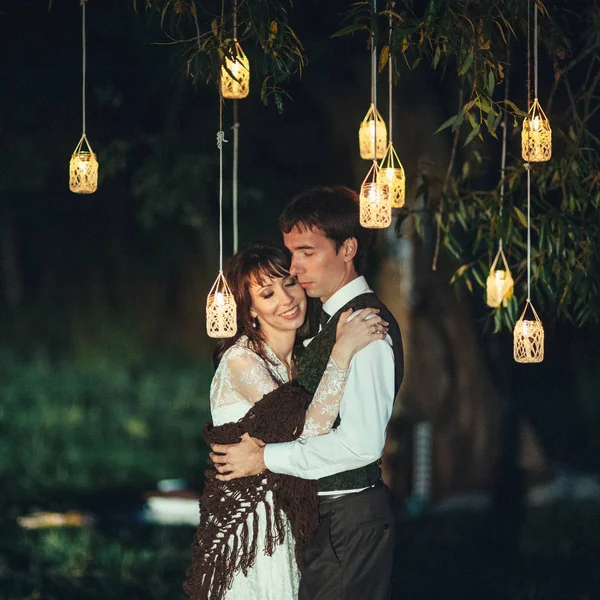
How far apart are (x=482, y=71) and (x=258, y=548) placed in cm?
152

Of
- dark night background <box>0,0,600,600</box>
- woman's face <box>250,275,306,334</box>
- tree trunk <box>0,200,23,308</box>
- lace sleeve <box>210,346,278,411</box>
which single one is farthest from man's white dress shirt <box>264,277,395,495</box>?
tree trunk <box>0,200,23,308</box>

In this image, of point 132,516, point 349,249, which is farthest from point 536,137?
point 132,516

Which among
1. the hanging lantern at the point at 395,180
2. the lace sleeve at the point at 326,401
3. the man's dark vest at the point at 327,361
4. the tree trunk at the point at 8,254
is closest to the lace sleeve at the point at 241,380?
the man's dark vest at the point at 327,361

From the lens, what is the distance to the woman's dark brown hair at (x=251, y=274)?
3.57 metres

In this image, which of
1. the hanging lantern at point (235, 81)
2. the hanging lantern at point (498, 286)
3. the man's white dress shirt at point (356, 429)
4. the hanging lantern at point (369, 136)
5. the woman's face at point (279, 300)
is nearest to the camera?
the man's white dress shirt at point (356, 429)

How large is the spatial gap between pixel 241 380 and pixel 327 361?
10.2 inches

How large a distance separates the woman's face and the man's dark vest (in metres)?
0.12

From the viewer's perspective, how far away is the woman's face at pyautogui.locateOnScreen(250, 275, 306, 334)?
3.57m

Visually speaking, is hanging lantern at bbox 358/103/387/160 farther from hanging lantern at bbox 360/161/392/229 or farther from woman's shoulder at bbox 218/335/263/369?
woman's shoulder at bbox 218/335/263/369

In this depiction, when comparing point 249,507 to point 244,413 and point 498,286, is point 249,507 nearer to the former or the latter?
point 244,413

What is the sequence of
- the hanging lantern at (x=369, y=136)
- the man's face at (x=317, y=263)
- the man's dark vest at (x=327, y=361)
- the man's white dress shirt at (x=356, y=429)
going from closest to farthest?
the man's white dress shirt at (x=356, y=429) → the man's dark vest at (x=327, y=361) → the man's face at (x=317, y=263) → the hanging lantern at (x=369, y=136)

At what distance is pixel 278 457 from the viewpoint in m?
3.29

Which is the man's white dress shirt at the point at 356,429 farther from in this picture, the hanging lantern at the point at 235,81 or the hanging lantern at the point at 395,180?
the hanging lantern at the point at 235,81

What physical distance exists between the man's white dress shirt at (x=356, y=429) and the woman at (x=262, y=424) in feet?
0.13
